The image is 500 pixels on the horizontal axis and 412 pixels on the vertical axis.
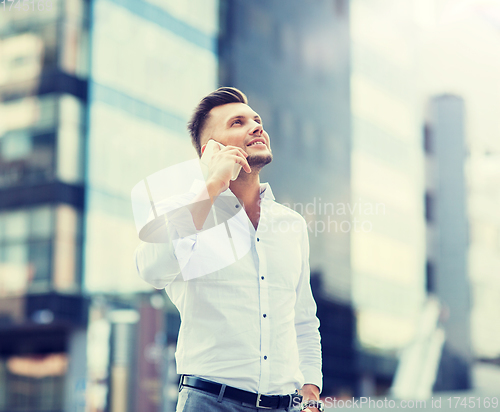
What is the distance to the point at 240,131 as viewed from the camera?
199 centimetres

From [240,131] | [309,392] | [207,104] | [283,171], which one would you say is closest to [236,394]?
[309,392]

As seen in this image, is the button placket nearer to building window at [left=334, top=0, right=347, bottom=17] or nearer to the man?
the man

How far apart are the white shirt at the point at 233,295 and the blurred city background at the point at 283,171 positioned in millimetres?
6439

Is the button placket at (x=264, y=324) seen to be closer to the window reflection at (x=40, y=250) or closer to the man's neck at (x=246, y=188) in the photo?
the man's neck at (x=246, y=188)

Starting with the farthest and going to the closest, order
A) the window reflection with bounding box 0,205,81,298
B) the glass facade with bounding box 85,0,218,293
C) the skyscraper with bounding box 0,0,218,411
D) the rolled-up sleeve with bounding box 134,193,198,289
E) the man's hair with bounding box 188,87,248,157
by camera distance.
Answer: the window reflection with bounding box 0,205,81,298, the skyscraper with bounding box 0,0,218,411, the glass facade with bounding box 85,0,218,293, the man's hair with bounding box 188,87,248,157, the rolled-up sleeve with bounding box 134,193,198,289

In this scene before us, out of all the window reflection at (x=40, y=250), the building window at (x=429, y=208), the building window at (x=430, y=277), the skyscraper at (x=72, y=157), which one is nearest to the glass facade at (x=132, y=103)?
the skyscraper at (x=72, y=157)

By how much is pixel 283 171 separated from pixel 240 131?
961cm

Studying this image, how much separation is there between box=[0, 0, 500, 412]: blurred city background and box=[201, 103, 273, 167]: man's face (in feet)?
21.1

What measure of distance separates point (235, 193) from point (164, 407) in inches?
259

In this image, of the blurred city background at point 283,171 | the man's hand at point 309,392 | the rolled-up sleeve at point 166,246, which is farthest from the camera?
the blurred city background at point 283,171

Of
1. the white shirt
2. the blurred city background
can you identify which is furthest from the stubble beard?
the blurred city background

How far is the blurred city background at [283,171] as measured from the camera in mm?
9156

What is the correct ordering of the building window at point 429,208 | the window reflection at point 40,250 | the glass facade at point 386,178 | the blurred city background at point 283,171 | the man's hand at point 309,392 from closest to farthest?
the man's hand at point 309,392, the blurred city background at point 283,171, the building window at point 429,208, the glass facade at point 386,178, the window reflection at point 40,250

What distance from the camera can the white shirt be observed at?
65.9 inches
